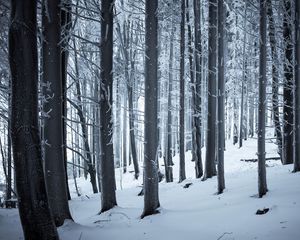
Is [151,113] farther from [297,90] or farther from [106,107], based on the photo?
[297,90]

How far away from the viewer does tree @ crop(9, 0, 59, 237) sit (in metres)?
Answer: 4.45

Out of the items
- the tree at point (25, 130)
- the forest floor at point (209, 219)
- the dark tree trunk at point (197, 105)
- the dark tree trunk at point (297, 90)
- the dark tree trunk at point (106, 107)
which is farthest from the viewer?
the dark tree trunk at point (197, 105)

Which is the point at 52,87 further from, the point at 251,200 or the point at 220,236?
the point at 251,200

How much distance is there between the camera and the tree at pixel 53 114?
6.64 meters

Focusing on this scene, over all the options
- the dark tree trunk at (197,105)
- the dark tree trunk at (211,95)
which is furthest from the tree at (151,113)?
the dark tree trunk at (197,105)

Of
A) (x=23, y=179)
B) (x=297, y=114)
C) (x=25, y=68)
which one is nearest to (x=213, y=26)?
(x=297, y=114)

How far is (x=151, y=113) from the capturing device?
7.72 m

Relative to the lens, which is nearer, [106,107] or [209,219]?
[209,219]

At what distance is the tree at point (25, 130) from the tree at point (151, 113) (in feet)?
11.4

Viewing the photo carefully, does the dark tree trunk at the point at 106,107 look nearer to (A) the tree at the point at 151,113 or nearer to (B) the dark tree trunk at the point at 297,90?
(A) the tree at the point at 151,113

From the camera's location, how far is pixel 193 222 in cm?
659

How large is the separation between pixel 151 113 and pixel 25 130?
382 cm

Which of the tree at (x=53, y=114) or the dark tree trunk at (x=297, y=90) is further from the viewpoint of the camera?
the dark tree trunk at (x=297, y=90)

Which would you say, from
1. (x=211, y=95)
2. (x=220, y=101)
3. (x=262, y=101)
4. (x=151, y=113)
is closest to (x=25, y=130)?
(x=151, y=113)
